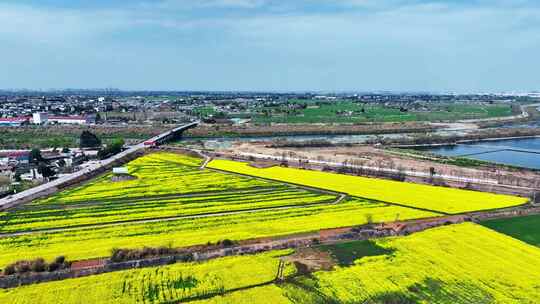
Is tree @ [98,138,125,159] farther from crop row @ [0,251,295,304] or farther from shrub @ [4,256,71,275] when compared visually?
crop row @ [0,251,295,304]

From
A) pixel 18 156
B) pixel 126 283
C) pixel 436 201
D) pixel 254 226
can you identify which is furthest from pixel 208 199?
pixel 18 156

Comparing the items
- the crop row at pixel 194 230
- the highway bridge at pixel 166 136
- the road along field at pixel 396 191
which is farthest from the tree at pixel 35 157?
the crop row at pixel 194 230

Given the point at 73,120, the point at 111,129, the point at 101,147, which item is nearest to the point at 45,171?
the point at 101,147

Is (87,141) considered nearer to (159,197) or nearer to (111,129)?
(111,129)

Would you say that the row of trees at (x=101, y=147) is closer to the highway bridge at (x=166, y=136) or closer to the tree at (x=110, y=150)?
the tree at (x=110, y=150)

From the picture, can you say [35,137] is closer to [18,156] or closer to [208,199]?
[18,156]

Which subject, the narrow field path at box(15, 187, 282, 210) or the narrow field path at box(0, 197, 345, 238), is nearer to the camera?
the narrow field path at box(0, 197, 345, 238)

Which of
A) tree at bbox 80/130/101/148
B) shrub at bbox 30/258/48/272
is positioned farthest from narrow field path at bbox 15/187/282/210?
tree at bbox 80/130/101/148
